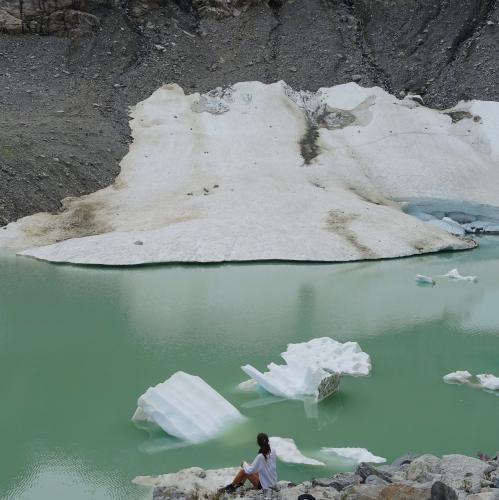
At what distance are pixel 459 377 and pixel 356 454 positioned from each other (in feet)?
14.2

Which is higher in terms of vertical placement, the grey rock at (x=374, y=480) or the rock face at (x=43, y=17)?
the rock face at (x=43, y=17)

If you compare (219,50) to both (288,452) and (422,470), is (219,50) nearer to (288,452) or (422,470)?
(288,452)

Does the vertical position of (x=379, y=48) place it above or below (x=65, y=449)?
above

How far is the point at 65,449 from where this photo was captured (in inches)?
420

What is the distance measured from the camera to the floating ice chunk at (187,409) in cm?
1119

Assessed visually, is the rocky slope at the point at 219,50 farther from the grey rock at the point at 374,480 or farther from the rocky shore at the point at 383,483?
the grey rock at the point at 374,480

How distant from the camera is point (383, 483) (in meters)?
7.95

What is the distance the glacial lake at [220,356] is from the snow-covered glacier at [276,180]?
1.46m

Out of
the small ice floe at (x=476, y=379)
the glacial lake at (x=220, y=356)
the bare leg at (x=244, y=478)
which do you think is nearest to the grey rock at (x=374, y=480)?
the bare leg at (x=244, y=478)

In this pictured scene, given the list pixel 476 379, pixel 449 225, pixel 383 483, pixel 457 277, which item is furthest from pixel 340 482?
pixel 449 225

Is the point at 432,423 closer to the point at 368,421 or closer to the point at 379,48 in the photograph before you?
the point at 368,421

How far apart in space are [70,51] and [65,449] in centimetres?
4046

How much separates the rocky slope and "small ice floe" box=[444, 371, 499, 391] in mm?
25070

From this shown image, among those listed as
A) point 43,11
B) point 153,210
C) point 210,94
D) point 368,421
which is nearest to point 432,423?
point 368,421
